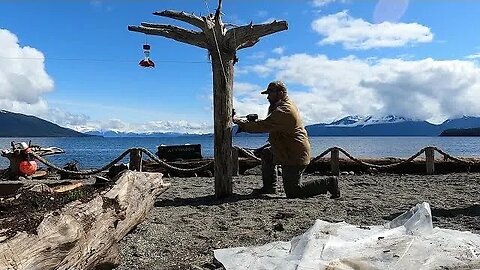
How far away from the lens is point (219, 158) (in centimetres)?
902

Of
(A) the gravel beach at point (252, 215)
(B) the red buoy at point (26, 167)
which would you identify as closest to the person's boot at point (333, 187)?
(A) the gravel beach at point (252, 215)

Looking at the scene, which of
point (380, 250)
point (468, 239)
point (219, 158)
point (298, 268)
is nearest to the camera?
point (298, 268)

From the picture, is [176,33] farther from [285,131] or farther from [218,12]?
[285,131]

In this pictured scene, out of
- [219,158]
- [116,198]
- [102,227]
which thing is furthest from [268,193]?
[102,227]

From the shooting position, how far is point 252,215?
7590 mm

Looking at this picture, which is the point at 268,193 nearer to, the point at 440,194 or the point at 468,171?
the point at 440,194

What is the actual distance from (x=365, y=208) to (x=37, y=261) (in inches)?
221

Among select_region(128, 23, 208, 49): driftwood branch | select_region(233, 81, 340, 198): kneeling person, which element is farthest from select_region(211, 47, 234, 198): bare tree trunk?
select_region(128, 23, 208, 49): driftwood branch

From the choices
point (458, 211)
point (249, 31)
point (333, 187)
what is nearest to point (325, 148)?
point (333, 187)

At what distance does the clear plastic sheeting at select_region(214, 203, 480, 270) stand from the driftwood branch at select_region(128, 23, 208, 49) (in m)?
4.85

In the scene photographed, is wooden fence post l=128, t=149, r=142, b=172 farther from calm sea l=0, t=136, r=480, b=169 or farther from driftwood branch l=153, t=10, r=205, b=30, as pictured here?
calm sea l=0, t=136, r=480, b=169

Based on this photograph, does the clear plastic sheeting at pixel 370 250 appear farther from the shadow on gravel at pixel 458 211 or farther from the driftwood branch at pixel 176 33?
the driftwood branch at pixel 176 33

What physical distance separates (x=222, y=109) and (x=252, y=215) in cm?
217

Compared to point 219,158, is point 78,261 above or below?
below
